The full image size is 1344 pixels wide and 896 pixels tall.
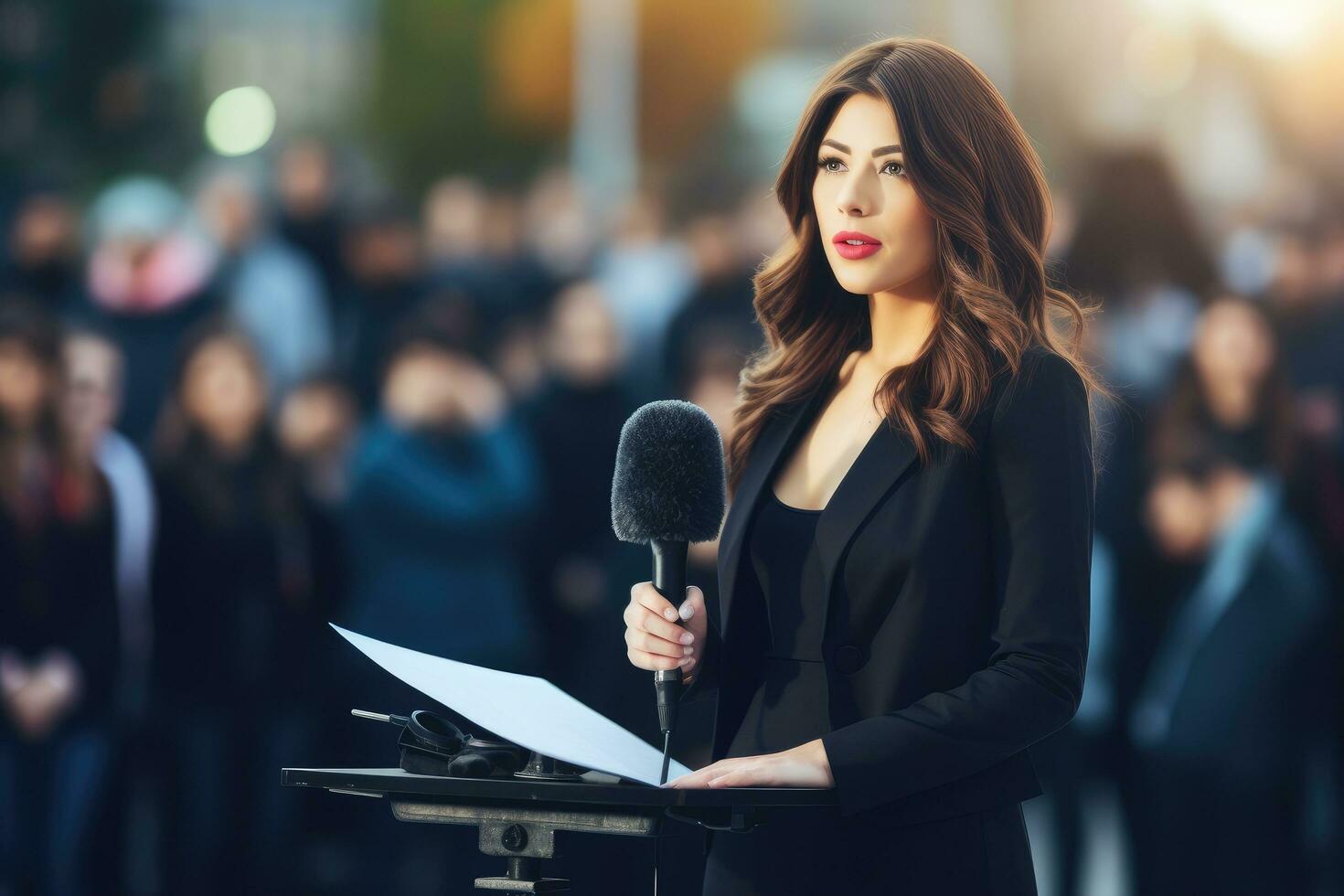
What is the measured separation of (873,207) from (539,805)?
932 mm

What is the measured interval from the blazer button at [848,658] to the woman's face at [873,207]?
50 centimetres

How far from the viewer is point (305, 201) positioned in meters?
8.36

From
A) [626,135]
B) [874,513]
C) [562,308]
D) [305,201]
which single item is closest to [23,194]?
[305,201]

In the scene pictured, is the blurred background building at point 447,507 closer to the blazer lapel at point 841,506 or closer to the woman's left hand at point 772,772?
Answer: the blazer lapel at point 841,506

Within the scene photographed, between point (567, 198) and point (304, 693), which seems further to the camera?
point (567, 198)

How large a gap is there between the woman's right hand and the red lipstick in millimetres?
523

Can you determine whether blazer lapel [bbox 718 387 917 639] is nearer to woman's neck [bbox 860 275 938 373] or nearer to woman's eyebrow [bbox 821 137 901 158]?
woman's neck [bbox 860 275 938 373]

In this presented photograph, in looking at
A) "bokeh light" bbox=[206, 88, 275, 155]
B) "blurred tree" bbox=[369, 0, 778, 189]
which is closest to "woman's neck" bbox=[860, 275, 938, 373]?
"bokeh light" bbox=[206, 88, 275, 155]

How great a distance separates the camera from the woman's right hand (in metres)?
2.36

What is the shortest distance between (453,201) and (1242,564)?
4.40 meters

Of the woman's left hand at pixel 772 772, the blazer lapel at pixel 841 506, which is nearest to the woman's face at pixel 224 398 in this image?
the blazer lapel at pixel 841 506

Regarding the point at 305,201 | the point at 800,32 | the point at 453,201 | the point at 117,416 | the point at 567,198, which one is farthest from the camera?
the point at 800,32

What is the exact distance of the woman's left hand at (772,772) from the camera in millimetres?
2072

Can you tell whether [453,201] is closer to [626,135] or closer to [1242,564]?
[1242,564]
